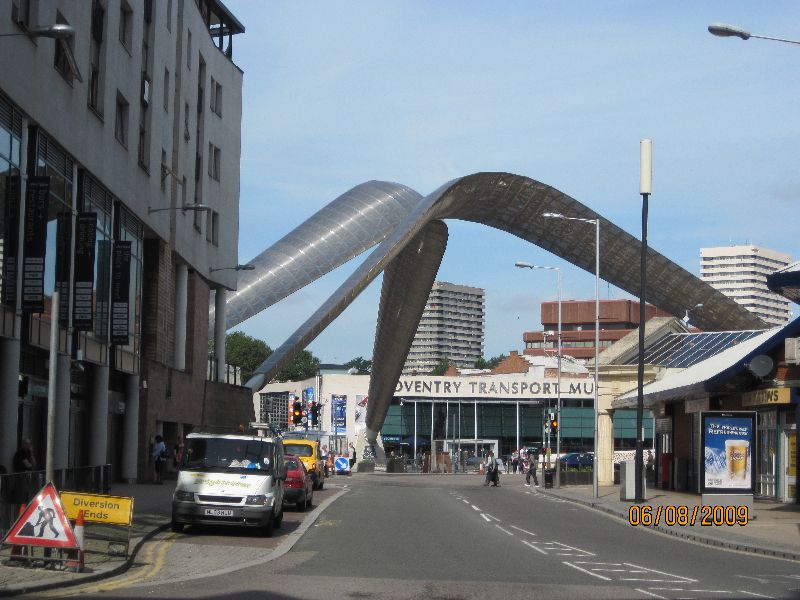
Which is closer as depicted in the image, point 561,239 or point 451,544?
point 451,544

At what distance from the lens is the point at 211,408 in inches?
2354

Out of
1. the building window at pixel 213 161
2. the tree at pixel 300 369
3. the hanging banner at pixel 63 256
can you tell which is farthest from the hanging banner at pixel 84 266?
the tree at pixel 300 369

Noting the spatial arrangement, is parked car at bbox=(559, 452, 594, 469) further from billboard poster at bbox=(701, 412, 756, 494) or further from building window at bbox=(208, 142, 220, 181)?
billboard poster at bbox=(701, 412, 756, 494)

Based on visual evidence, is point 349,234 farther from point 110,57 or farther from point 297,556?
point 297,556

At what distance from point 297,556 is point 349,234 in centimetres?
6881

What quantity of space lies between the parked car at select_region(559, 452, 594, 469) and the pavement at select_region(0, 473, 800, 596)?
41.0 metres

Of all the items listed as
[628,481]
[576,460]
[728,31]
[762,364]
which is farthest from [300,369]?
[728,31]

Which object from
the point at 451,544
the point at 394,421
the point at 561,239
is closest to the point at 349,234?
the point at 561,239

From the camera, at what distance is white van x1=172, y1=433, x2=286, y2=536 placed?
22672mm

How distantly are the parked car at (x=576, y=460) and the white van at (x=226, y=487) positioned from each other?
66499 mm

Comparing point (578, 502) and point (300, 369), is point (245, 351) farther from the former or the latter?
point (578, 502)

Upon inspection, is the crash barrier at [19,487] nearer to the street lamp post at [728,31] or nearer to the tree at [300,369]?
the street lamp post at [728,31]

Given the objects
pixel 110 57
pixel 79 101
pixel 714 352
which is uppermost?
pixel 110 57

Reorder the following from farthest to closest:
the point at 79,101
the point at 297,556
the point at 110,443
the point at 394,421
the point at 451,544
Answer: the point at 394,421 < the point at 110,443 < the point at 79,101 < the point at 451,544 < the point at 297,556
